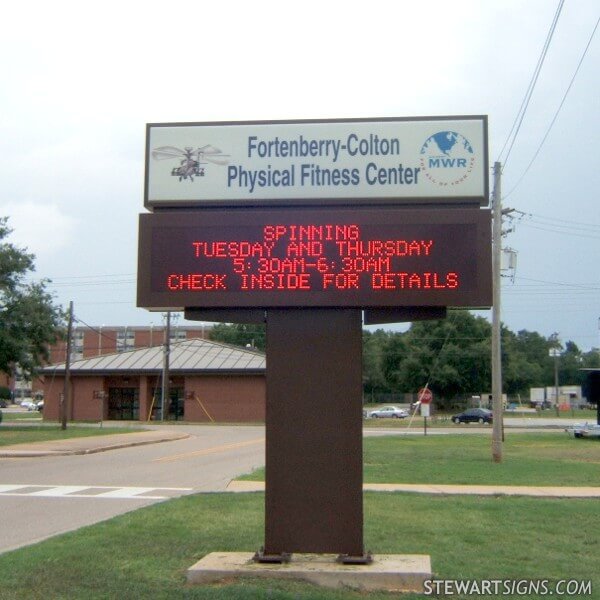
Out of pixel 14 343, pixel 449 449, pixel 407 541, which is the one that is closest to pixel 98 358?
pixel 14 343

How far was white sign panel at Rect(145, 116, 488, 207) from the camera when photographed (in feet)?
29.1

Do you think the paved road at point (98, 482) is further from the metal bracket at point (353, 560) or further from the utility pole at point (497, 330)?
the utility pole at point (497, 330)

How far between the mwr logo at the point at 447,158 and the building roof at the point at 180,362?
54777mm

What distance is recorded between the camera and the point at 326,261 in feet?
27.8

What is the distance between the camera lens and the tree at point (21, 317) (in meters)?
48.2

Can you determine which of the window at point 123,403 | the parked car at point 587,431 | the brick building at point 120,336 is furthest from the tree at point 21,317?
the brick building at point 120,336

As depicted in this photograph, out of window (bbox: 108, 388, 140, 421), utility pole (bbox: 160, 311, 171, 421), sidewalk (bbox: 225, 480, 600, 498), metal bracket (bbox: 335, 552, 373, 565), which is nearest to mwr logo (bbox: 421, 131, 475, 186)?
metal bracket (bbox: 335, 552, 373, 565)

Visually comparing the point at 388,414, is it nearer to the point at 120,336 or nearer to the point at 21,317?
the point at 21,317

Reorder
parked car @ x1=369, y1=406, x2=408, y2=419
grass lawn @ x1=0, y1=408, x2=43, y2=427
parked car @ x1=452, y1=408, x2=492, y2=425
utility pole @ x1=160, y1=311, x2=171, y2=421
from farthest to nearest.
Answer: parked car @ x1=369, y1=406, x2=408, y2=419 → grass lawn @ x1=0, y1=408, x2=43, y2=427 → parked car @ x1=452, y1=408, x2=492, y2=425 → utility pole @ x1=160, y1=311, x2=171, y2=421

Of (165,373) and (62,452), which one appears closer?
(62,452)

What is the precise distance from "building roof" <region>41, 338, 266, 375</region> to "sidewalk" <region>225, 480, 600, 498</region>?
149 ft

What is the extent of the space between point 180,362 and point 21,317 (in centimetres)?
2015

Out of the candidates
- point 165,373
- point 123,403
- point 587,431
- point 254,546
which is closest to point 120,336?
point 123,403

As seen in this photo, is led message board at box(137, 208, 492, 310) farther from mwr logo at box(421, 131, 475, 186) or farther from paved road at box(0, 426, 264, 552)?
paved road at box(0, 426, 264, 552)
